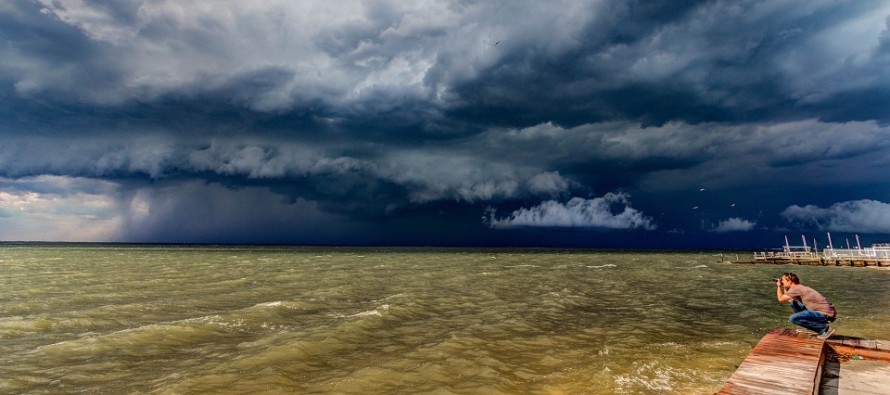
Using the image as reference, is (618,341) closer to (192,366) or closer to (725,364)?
(725,364)

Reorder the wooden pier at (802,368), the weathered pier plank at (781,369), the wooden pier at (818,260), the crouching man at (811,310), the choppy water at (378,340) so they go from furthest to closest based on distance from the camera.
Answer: the wooden pier at (818,260), the crouching man at (811,310), the choppy water at (378,340), the wooden pier at (802,368), the weathered pier plank at (781,369)

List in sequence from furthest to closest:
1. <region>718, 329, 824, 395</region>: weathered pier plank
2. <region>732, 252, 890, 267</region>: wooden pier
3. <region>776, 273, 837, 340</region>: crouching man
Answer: <region>732, 252, 890, 267</region>: wooden pier < <region>776, 273, 837, 340</region>: crouching man < <region>718, 329, 824, 395</region>: weathered pier plank

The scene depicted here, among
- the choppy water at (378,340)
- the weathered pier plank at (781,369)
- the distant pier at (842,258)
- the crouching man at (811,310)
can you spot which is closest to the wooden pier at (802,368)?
the weathered pier plank at (781,369)

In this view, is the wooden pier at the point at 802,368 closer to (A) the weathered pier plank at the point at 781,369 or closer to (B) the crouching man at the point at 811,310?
(A) the weathered pier plank at the point at 781,369

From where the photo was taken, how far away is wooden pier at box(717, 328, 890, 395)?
8102mm

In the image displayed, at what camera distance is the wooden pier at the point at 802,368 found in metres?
8.10

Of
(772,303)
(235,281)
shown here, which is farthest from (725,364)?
(235,281)

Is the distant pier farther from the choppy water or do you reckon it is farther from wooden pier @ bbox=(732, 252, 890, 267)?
the choppy water

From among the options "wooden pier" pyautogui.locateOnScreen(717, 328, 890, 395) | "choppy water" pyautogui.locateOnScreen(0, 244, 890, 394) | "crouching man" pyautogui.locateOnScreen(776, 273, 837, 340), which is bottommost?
"choppy water" pyautogui.locateOnScreen(0, 244, 890, 394)

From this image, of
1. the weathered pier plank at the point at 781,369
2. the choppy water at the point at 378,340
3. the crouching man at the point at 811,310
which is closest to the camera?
the weathered pier plank at the point at 781,369

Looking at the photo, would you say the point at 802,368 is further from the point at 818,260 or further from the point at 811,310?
the point at 818,260

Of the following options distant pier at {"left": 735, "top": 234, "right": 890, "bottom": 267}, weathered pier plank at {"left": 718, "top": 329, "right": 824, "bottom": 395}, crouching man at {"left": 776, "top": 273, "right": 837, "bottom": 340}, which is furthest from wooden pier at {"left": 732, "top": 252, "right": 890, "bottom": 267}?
weathered pier plank at {"left": 718, "top": 329, "right": 824, "bottom": 395}

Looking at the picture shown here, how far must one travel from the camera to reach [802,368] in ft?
29.8

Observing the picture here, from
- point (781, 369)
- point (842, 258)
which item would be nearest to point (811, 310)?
point (781, 369)
